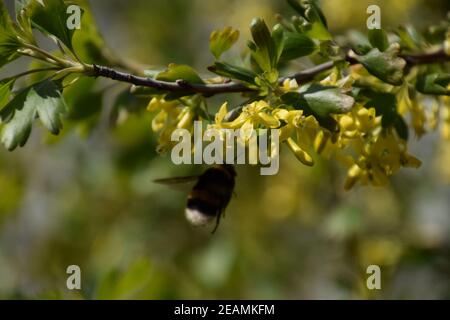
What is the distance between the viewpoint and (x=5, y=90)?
1.24m

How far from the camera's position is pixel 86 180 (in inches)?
119

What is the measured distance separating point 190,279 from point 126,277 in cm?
112

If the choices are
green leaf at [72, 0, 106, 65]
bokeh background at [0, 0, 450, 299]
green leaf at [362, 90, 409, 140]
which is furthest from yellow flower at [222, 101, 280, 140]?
bokeh background at [0, 0, 450, 299]

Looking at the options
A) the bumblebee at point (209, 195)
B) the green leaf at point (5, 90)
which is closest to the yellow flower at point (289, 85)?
the bumblebee at point (209, 195)

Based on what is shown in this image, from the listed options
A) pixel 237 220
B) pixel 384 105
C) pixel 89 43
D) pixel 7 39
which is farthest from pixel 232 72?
pixel 237 220

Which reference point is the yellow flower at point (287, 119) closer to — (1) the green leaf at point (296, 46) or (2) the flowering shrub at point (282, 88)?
(2) the flowering shrub at point (282, 88)

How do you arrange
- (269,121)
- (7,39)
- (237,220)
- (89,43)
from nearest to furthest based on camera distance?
1. (269,121)
2. (7,39)
3. (89,43)
4. (237,220)

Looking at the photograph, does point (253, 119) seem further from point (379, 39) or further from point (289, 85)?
point (379, 39)

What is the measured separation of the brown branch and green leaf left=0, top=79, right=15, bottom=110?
0.17m

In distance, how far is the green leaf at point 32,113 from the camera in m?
1.19

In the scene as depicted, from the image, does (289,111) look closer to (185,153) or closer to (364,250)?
(185,153)

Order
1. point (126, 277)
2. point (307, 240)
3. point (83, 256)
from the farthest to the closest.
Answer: point (307, 240)
point (83, 256)
point (126, 277)

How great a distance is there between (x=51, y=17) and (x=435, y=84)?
2.28 feet

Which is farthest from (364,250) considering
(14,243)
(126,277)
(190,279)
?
(14,243)
